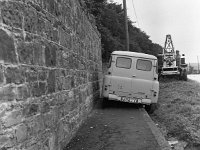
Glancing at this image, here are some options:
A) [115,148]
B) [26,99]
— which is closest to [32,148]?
[26,99]

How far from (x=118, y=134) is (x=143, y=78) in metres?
5.62

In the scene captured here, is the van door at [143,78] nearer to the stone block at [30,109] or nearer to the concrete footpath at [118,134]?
the concrete footpath at [118,134]

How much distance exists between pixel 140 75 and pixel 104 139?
6.32m

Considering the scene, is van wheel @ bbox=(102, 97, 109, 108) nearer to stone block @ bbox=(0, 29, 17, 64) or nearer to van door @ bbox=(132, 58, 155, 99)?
van door @ bbox=(132, 58, 155, 99)

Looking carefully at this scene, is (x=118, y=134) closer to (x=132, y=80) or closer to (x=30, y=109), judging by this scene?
(x=30, y=109)

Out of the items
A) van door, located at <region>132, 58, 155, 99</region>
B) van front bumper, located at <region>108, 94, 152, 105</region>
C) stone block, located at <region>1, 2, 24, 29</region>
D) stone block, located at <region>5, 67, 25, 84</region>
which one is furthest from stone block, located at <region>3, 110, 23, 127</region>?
van door, located at <region>132, 58, 155, 99</region>

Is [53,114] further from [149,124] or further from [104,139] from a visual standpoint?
[149,124]

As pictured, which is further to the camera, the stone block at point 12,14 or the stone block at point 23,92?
the stone block at point 23,92

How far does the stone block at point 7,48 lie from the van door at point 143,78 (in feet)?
32.0

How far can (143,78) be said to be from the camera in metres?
13.9

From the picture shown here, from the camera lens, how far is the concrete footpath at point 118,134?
7328mm

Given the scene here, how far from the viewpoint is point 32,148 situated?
4.89 meters

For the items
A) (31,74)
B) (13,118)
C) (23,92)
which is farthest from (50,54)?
(13,118)

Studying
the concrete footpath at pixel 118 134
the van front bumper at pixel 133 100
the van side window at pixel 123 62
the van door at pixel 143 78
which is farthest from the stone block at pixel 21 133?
the van side window at pixel 123 62
